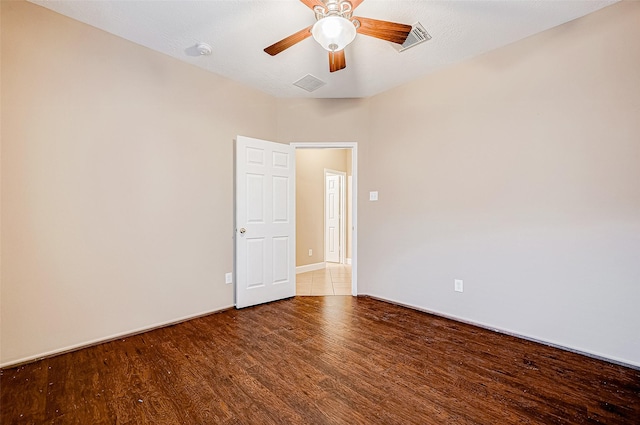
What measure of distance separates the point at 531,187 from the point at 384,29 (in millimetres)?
1898

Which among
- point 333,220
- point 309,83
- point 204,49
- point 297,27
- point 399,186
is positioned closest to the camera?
point 297,27

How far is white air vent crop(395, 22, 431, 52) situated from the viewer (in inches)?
95.4

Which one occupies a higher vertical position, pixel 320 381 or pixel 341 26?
pixel 341 26

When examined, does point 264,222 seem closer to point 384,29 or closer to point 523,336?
point 384,29

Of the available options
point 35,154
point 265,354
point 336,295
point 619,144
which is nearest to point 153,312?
point 265,354

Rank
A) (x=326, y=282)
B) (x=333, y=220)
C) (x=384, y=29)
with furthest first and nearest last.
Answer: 1. (x=333, y=220)
2. (x=326, y=282)
3. (x=384, y=29)

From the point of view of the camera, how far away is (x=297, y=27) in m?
2.42

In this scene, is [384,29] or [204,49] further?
[204,49]

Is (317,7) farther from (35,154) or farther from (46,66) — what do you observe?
(35,154)

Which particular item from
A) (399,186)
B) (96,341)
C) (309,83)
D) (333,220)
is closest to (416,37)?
(309,83)

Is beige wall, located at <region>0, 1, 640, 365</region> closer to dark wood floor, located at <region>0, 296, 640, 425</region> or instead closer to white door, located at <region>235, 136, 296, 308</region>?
white door, located at <region>235, 136, 296, 308</region>

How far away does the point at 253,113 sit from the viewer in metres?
3.66

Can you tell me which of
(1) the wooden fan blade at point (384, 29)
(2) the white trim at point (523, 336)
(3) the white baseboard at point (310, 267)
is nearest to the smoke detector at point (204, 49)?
(1) the wooden fan blade at point (384, 29)

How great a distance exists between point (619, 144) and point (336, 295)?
3177 mm
